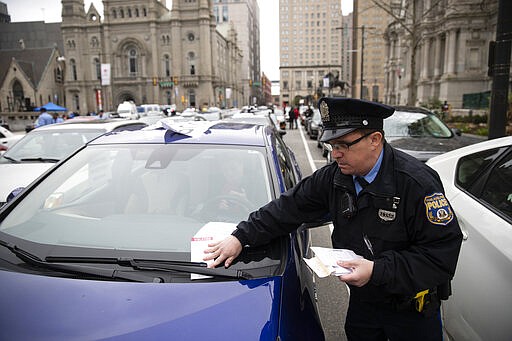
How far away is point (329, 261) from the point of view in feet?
5.99

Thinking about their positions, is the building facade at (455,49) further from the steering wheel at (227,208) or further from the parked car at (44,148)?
the steering wheel at (227,208)

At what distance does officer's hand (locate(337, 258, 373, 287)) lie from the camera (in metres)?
1.72

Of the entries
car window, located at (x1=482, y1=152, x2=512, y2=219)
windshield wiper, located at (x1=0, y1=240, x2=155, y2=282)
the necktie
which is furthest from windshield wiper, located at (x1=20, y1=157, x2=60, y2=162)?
car window, located at (x1=482, y1=152, x2=512, y2=219)

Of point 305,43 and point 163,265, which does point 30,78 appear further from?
point 305,43

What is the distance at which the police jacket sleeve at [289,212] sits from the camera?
7.18 ft

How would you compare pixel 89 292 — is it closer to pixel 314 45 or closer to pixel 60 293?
pixel 60 293

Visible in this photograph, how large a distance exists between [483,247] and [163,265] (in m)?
1.82

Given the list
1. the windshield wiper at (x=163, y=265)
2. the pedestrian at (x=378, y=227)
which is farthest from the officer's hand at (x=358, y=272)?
the windshield wiper at (x=163, y=265)

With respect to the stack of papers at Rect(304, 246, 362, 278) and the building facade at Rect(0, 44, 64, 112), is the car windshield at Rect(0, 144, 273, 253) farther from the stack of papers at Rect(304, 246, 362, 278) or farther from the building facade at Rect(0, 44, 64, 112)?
the building facade at Rect(0, 44, 64, 112)

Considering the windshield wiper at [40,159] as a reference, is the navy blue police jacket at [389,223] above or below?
above

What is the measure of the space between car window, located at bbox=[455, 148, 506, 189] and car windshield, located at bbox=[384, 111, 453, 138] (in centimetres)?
496

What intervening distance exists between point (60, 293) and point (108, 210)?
39.0 inches

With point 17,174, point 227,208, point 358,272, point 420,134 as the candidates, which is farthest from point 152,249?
point 420,134

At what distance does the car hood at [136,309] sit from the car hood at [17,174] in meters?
4.56
